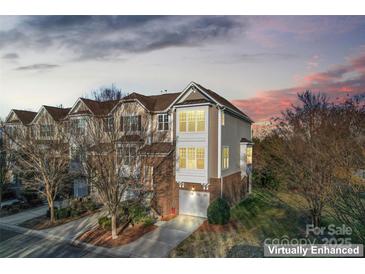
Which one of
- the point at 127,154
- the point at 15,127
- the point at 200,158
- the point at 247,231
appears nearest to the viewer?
the point at 247,231

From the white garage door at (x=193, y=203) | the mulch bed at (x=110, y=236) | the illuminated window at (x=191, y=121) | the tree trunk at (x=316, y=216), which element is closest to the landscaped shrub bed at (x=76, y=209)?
the mulch bed at (x=110, y=236)

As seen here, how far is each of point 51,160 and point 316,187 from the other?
15436mm

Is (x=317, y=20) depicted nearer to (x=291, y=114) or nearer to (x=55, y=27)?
(x=291, y=114)

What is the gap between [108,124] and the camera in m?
12.2

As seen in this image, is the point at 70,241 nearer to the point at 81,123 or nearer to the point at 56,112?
the point at 81,123

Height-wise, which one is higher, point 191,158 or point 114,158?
point 114,158

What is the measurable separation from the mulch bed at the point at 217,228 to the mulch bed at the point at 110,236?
280 centimetres

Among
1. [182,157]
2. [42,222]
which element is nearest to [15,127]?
[42,222]

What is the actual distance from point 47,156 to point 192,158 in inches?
370

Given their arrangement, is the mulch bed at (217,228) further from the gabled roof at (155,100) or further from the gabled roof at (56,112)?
the gabled roof at (56,112)

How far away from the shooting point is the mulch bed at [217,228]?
12652mm

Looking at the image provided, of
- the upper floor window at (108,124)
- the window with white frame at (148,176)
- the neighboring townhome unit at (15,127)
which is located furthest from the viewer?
the neighboring townhome unit at (15,127)

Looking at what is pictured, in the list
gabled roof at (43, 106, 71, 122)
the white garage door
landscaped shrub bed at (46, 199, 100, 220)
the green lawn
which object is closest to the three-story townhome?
the white garage door

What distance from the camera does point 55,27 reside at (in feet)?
40.4
